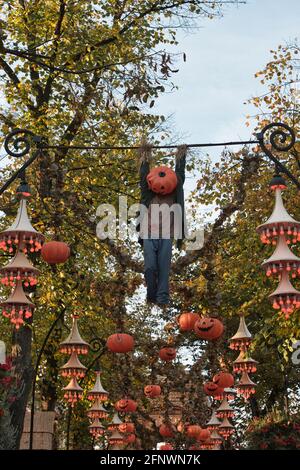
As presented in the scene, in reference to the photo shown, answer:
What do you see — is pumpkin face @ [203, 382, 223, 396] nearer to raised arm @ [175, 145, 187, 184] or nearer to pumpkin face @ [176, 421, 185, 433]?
pumpkin face @ [176, 421, 185, 433]

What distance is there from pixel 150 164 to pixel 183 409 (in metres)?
5.03

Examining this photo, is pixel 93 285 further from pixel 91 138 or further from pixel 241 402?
pixel 241 402

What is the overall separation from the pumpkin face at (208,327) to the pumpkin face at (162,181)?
274cm

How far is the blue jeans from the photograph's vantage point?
10352mm

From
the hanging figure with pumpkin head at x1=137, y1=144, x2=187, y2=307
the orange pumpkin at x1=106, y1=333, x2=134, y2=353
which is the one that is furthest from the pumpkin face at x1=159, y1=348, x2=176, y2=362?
the hanging figure with pumpkin head at x1=137, y1=144, x2=187, y2=307

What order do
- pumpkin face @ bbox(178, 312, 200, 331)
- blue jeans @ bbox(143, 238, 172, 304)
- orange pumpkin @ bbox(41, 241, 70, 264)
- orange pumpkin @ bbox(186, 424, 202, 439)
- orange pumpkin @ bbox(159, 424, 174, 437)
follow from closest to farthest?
blue jeans @ bbox(143, 238, 172, 304) → orange pumpkin @ bbox(41, 241, 70, 264) → pumpkin face @ bbox(178, 312, 200, 331) → orange pumpkin @ bbox(186, 424, 202, 439) → orange pumpkin @ bbox(159, 424, 174, 437)

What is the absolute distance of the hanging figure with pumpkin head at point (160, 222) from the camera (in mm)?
10383

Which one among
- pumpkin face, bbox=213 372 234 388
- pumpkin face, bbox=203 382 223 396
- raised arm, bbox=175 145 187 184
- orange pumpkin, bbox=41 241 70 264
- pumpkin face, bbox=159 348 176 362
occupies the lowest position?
pumpkin face, bbox=203 382 223 396

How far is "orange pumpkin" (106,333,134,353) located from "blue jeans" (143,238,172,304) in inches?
72.4

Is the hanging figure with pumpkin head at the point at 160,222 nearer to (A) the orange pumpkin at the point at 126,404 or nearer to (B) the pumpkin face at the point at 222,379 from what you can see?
(A) the orange pumpkin at the point at 126,404

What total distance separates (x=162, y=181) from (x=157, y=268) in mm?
1169

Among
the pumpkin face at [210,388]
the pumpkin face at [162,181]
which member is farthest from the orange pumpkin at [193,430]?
the pumpkin face at [162,181]

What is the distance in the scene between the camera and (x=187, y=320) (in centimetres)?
1299

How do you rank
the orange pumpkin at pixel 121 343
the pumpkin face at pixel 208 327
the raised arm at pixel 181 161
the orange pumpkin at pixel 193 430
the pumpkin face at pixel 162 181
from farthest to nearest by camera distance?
the orange pumpkin at pixel 193 430 < the pumpkin face at pixel 208 327 < the orange pumpkin at pixel 121 343 < the raised arm at pixel 181 161 < the pumpkin face at pixel 162 181
